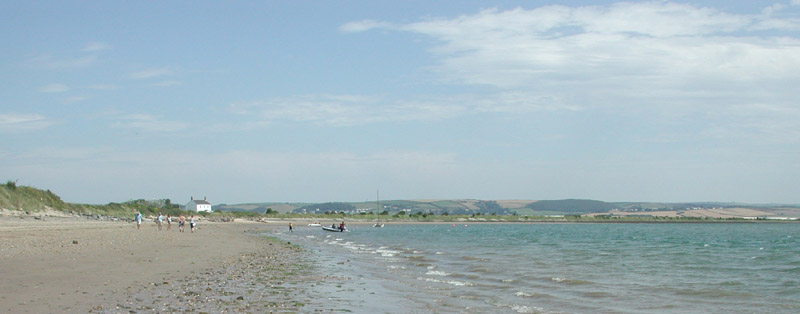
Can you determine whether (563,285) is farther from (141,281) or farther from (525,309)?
(141,281)

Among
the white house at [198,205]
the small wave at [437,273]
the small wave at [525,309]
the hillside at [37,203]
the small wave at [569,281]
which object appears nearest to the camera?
the small wave at [525,309]

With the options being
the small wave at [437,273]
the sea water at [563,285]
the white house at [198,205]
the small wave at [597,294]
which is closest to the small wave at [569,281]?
the sea water at [563,285]

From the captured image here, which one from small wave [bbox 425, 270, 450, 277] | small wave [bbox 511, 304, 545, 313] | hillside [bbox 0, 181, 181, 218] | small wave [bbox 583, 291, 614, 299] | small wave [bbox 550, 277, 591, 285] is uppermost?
hillside [bbox 0, 181, 181, 218]

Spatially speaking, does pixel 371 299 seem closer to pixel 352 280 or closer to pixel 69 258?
pixel 352 280

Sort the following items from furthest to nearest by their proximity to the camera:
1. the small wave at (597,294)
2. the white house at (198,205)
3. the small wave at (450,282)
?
1. the white house at (198,205)
2. the small wave at (450,282)
3. the small wave at (597,294)

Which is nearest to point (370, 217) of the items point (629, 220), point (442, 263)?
point (629, 220)

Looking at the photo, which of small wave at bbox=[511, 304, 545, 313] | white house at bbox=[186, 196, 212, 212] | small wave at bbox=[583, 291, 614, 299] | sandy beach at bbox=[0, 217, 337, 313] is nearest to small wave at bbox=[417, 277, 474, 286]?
sandy beach at bbox=[0, 217, 337, 313]

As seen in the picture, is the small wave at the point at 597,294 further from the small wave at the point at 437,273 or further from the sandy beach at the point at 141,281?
the sandy beach at the point at 141,281

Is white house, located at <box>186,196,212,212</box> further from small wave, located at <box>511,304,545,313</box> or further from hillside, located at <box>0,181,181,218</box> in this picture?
small wave, located at <box>511,304,545,313</box>

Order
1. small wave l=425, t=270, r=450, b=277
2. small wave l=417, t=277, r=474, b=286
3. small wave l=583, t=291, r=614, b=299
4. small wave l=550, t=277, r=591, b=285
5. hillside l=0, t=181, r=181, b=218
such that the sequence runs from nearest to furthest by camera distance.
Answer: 1. small wave l=583, t=291, r=614, b=299
2. small wave l=417, t=277, r=474, b=286
3. small wave l=550, t=277, r=591, b=285
4. small wave l=425, t=270, r=450, b=277
5. hillside l=0, t=181, r=181, b=218

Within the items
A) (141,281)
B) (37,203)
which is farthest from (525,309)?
(37,203)

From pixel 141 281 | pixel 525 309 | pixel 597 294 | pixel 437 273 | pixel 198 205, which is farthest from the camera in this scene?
pixel 198 205

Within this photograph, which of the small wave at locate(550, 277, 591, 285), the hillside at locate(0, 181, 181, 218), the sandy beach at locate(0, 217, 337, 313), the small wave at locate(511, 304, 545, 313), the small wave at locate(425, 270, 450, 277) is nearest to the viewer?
the sandy beach at locate(0, 217, 337, 313)

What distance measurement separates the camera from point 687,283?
67.7ft
